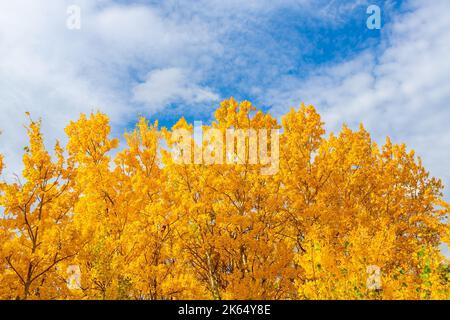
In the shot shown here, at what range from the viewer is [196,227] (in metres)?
15.6

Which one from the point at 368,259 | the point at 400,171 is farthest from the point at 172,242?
the point at 400,171

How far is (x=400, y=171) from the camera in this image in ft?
84.4

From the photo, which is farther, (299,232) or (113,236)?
(299,232)

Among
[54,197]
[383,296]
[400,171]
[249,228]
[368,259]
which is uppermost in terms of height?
[400,171]

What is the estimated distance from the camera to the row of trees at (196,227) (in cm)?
1432

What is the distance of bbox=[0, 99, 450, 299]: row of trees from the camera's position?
14.3m

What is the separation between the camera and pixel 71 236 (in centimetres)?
1464

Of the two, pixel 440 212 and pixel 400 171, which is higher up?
pixel 400 171

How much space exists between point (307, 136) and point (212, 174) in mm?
5998
